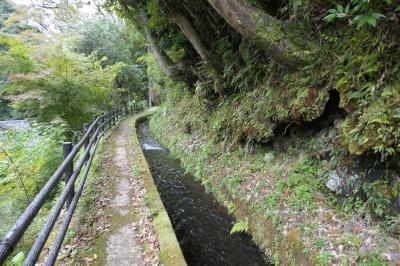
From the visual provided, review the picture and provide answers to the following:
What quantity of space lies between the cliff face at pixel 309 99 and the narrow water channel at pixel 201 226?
0.46 m

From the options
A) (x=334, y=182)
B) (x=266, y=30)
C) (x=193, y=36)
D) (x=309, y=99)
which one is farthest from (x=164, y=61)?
(x=334, y=182)

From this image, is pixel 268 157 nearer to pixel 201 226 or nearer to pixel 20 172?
pixel 201 226

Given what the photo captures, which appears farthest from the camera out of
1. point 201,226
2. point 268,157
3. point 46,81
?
point 46,81

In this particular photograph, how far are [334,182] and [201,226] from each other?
2.33 m

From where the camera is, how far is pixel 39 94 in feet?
28.9

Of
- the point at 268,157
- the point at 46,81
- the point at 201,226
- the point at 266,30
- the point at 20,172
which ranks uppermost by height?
the point at 46,81

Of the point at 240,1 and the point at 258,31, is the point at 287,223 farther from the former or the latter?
the point at 240,1

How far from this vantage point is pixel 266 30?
4281mm

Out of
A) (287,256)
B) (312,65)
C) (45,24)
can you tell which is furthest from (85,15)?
(287,256)

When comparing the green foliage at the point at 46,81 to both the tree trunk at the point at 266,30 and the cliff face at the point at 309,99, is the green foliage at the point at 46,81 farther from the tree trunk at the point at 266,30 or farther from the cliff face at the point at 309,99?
Answer: the tree trunk at the point at 266,30

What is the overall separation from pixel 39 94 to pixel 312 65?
8576 millimetres

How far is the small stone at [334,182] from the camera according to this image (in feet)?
12.0

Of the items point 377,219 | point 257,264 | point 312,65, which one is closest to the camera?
point 377,219

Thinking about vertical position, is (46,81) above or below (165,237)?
above
